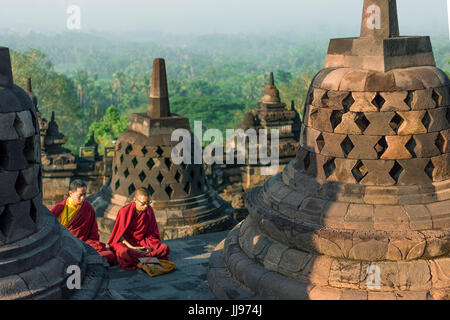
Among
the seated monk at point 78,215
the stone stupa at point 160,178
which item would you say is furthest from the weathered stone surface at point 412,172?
the stone stupa at point 160,178

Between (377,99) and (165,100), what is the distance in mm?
5623

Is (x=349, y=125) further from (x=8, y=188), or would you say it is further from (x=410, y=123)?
(x=8, y=188)

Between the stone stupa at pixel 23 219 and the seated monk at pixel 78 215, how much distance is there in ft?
8.13

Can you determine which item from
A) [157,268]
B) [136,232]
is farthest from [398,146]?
[136,232]

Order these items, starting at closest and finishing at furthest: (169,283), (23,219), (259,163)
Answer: (23,219)
(169,283)
(259,163)

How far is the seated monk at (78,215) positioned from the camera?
831 centimetres

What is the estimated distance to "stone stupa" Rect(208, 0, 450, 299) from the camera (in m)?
6.09

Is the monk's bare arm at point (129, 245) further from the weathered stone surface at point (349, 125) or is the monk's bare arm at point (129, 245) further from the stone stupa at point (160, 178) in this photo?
the weathered stone surface at point (349, 125)

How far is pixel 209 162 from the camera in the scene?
18.1 metres

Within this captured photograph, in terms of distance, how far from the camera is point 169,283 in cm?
764

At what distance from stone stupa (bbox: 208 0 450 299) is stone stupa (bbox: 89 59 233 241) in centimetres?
420

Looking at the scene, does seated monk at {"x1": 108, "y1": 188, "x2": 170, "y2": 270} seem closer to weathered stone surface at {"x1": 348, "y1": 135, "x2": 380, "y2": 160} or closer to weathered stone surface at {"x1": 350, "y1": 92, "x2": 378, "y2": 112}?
weathered stone surface at {"x1": 348, "y1": 135, "x2": 380, "y2": 160}

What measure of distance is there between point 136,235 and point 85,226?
0.74m
